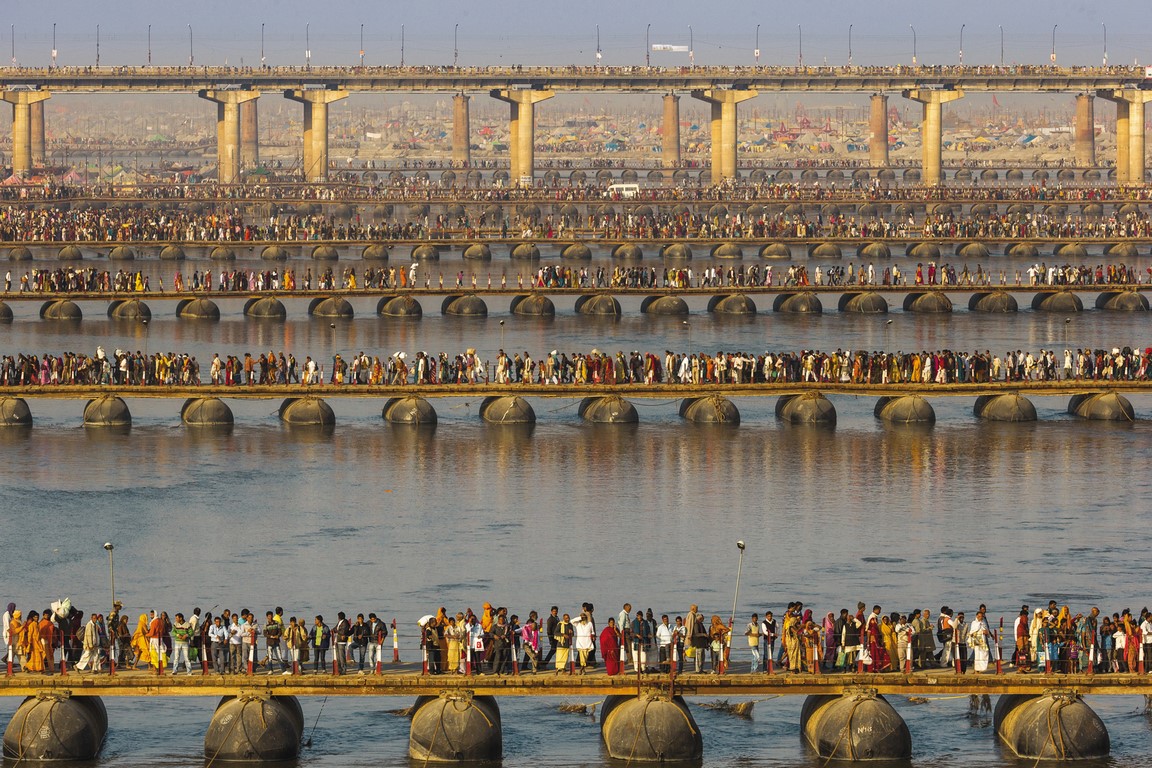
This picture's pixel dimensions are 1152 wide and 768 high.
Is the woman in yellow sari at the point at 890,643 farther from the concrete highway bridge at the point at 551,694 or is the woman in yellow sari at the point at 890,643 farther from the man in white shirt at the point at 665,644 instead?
the man in white shirt at the point at 665,644

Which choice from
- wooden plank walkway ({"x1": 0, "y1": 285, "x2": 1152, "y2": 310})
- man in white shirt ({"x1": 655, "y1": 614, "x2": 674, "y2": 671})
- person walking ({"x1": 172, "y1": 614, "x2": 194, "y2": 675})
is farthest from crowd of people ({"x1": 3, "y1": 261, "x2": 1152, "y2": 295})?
person walking ({"x1": 172, "y1": 614, "x2": 194, "y2": 675})

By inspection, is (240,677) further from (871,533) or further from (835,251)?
(835,251)

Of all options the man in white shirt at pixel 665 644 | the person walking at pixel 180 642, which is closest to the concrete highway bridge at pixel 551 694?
the man in white shirt at pixel 665 644

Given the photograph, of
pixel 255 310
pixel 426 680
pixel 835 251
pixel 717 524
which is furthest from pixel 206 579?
pixel 835 251

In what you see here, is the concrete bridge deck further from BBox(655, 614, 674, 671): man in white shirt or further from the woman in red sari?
BBox(655, 614, 674, 671): man in white shirt

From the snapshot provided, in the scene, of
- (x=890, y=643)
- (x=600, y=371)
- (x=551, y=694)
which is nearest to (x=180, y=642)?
(x=551, y=694)

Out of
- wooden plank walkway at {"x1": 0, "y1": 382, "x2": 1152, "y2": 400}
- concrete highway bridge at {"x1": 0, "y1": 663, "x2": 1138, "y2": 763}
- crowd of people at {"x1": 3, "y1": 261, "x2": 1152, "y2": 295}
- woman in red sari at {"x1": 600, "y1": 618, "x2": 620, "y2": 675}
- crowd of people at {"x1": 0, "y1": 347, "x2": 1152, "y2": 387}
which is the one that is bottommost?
concrete highway bridge at {"x1": 0, "y1": 663, "x2": 1138, "y2": 763}
